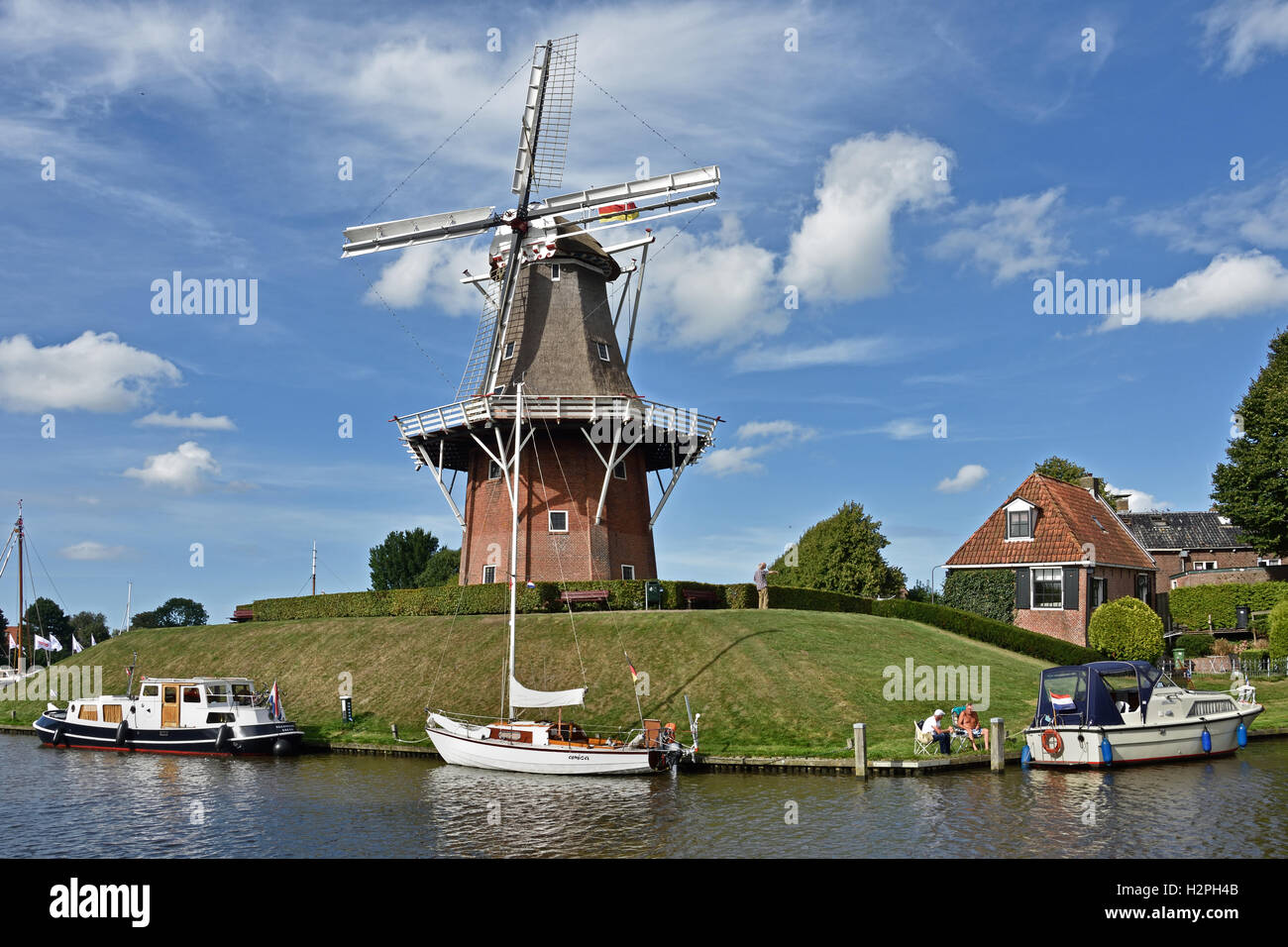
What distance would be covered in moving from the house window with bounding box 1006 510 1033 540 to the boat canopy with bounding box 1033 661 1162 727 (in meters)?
23.7

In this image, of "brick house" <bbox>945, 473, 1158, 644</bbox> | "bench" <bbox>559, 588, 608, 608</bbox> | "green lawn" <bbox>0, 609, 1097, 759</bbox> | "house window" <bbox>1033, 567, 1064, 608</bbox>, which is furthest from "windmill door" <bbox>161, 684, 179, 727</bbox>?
"house window" <bbox>1033, 567, 1064, 608</bbox>

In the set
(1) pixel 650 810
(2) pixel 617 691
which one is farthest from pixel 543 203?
(1) pixel 650 810

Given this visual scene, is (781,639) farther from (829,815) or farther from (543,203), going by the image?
(543,203)

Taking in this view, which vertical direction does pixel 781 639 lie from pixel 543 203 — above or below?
below

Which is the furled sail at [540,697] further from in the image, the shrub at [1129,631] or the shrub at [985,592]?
the shrub at [985,592]

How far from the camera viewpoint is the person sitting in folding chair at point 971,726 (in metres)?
29.9

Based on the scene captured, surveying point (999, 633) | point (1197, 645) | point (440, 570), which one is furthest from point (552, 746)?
point (440, 570)

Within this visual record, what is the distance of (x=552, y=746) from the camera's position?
95.9 ft

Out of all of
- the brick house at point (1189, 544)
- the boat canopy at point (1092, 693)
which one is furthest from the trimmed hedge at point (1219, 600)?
the boat canopy at point (1092, 693)

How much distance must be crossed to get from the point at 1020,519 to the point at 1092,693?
26542 millimetres
